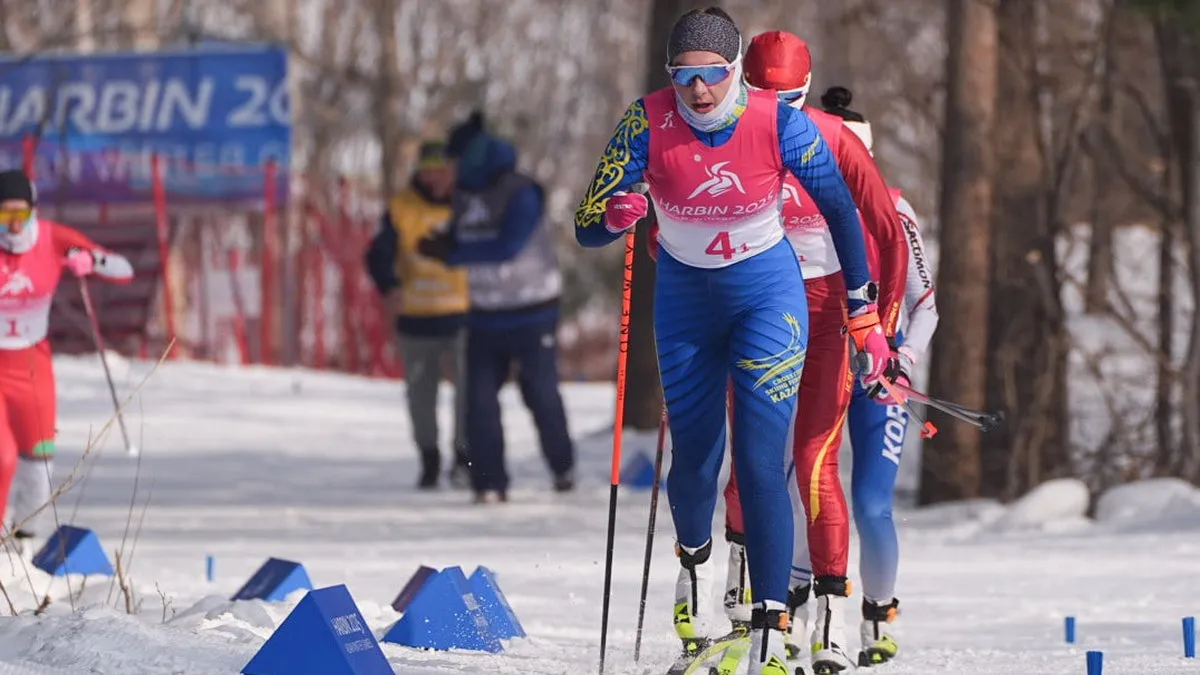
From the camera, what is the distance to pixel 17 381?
30.8ft

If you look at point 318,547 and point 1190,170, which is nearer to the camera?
point 318,547

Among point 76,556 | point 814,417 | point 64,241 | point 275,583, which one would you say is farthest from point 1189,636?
point 64,241

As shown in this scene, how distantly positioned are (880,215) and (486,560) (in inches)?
173

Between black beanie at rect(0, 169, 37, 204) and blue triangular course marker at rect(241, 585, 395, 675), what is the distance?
3.96 m

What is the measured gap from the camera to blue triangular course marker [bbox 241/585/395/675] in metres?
5.69

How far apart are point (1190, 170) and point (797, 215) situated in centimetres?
659

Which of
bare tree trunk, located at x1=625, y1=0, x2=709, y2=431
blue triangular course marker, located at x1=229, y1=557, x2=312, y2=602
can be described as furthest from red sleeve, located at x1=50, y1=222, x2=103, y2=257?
bare tree trunk, located at x1=625, y1=0, x2=709, y2=431

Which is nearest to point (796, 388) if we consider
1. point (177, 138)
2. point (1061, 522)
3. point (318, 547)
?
point (318, 547)

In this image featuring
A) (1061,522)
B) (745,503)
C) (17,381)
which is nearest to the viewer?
(745,503)

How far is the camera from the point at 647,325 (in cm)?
1611

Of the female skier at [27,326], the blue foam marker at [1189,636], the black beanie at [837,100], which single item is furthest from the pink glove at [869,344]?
the female skier at [27,326]

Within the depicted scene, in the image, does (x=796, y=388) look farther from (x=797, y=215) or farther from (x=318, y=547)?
(x=318, y=547)

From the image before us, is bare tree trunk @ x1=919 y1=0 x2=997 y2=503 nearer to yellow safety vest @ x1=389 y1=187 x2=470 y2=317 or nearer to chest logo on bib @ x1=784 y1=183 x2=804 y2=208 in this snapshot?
yellow safety vest @ x1=389 y1=187 x2=470 y2=317

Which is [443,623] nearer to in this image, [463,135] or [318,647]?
[318,647]
